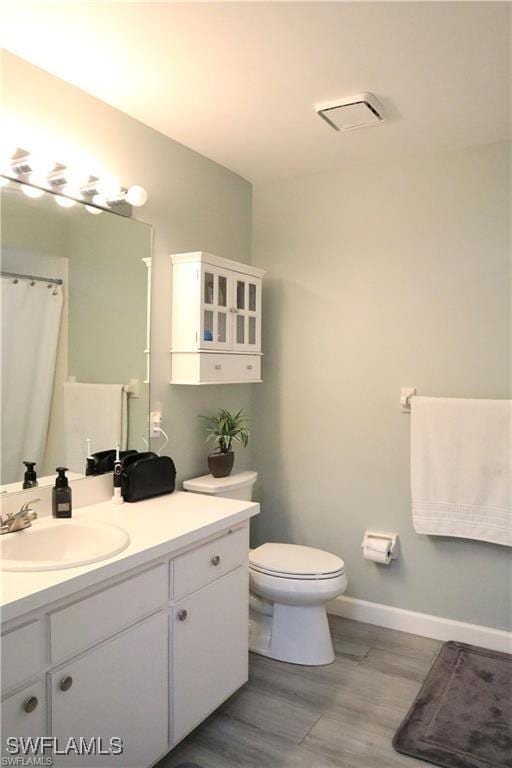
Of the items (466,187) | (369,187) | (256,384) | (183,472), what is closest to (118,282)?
(183,472)

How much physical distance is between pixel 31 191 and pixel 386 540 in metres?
2.23

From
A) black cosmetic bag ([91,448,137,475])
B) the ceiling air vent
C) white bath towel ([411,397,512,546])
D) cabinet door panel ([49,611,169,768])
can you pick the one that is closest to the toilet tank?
black cosmetic bag ([91,448,137,475])

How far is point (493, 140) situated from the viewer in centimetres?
269

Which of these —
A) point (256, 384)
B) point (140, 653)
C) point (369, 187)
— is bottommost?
point (140, 653)

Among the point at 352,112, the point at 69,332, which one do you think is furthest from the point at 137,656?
the point at 352,112

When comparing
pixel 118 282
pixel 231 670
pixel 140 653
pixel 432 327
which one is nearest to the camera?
pixel 140 653

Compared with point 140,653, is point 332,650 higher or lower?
lower

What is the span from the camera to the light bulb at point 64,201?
2.17 metres

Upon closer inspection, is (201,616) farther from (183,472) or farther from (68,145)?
(68,145)

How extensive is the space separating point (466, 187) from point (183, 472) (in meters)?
1.91

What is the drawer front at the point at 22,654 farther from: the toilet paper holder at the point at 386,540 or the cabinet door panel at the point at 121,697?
the toilet paper holder at the point at 386,540

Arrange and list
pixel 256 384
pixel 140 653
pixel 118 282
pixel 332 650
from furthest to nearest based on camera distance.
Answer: pixel 256 384 < pixel 332 650 < pixel 118 282 < pixel 140 653

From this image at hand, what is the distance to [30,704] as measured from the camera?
144cm

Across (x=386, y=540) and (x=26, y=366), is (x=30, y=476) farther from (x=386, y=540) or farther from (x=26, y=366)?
(x=386, y=540)
